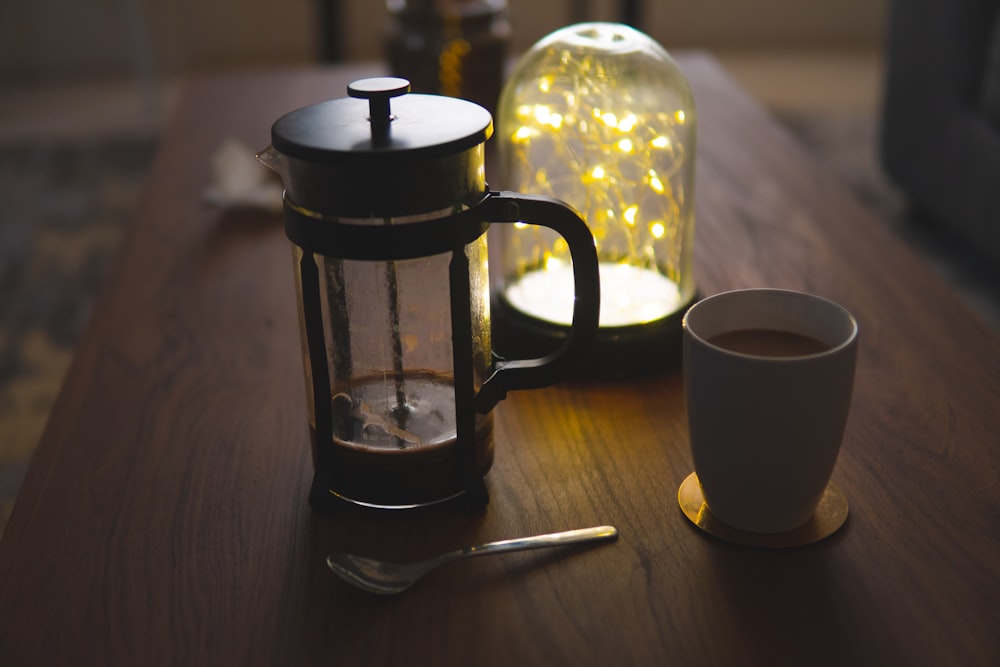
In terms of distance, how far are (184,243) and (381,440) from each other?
529 mm

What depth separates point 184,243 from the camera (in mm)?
1054

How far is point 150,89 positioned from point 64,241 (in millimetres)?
1019

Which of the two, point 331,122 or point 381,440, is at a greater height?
point 331,122

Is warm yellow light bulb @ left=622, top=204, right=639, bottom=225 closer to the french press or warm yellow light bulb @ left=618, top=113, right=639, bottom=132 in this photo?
warm yellow light bulb @ left=618, top=113, right=639, bottom=132

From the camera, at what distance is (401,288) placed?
59 cm

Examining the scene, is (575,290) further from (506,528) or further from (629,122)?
(629,122)

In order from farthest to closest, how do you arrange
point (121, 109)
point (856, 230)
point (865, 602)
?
point (121, 109) < point (856, 230) < point (865, 602)

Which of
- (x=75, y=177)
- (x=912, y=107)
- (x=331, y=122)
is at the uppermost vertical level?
(x=331, y=122)

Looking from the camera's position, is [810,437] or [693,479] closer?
[810,437]

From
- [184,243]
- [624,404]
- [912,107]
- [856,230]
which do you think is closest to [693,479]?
[624,404]

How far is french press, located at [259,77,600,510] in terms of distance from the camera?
0.54 m

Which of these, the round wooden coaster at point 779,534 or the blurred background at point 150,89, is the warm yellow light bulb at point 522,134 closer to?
the round wooden coaster at point 779,534

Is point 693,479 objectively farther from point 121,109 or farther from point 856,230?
point 121,109

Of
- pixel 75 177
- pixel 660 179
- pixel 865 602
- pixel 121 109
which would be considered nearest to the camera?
pixel 865 602
